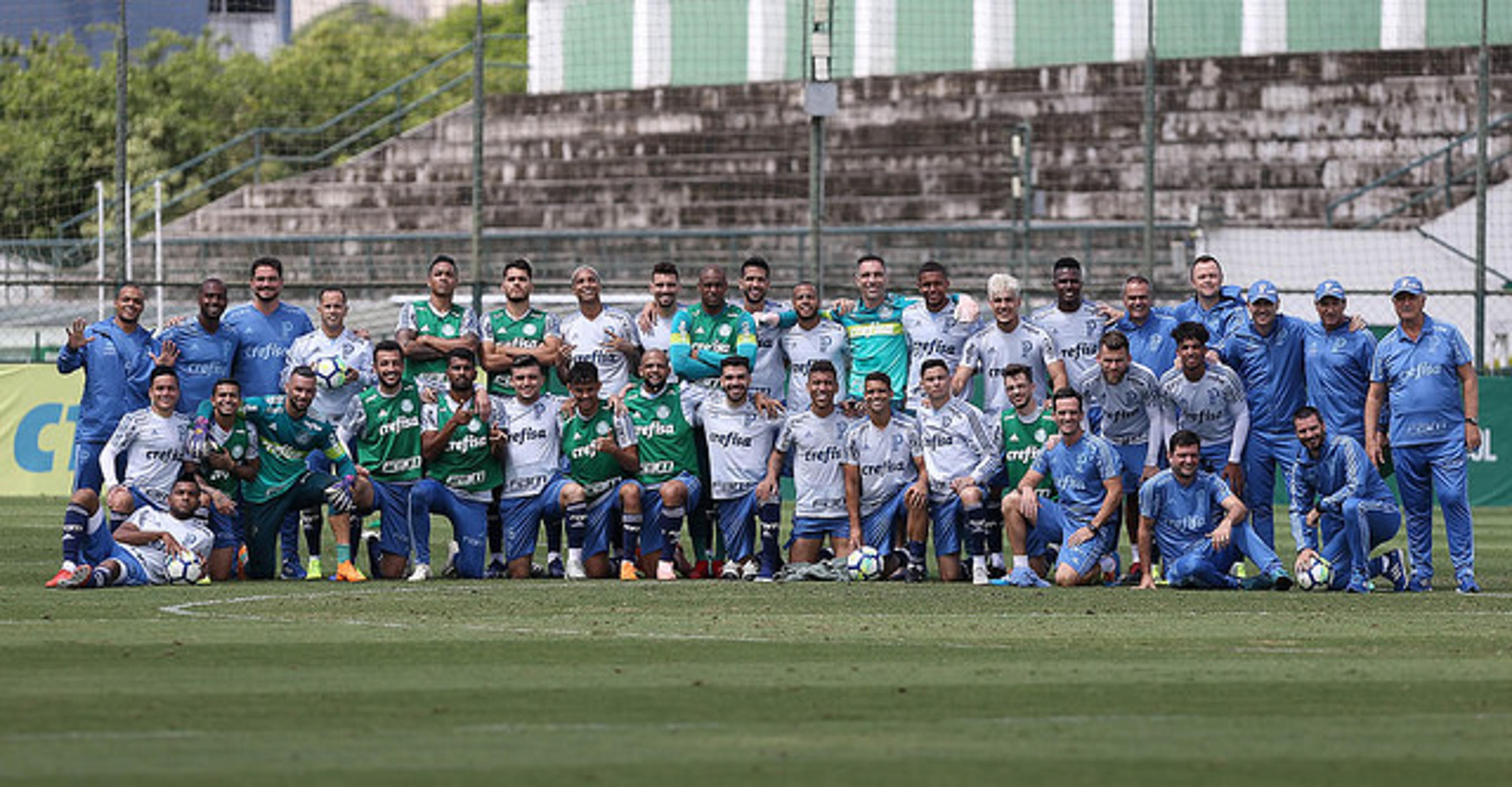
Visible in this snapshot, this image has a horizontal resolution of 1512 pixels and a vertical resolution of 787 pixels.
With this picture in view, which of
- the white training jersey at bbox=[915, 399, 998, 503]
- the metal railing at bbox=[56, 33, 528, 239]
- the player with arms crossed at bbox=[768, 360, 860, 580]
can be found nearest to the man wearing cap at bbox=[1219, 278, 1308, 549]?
the white training jersey at bbox=[915, 399, 998, 503]

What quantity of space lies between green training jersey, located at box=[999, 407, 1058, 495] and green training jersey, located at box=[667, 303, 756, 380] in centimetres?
172

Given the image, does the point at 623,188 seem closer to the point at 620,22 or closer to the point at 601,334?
the point at 620,22

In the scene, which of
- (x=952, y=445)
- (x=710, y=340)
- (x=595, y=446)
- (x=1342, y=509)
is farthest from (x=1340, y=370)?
(x=595, y=446)

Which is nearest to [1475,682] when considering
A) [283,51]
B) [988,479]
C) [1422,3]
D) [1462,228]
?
[988,479]

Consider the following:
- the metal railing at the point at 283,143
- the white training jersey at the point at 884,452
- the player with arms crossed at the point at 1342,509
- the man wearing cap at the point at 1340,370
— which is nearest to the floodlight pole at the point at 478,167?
the white training jersey at the point at 884,452

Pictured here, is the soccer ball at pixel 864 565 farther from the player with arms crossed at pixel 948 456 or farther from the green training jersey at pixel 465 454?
the green training jersey at pixel 465 454

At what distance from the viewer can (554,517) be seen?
15.5 metres

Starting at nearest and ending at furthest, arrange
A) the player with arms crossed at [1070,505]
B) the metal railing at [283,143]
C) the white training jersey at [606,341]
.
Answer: the player with arms crossed at [1070,505], the white training jersey at [606,341], the metal railing at [283,143]

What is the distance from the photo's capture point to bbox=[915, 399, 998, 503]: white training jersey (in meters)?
15.3

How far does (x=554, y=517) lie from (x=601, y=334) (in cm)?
132

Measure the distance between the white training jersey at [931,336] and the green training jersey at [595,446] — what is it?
1936 millimetres

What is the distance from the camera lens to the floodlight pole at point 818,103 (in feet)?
68.7

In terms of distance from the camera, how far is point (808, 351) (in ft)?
52.0

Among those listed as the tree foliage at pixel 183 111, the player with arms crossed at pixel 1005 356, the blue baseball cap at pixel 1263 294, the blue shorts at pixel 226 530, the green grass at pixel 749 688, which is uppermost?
the tree foliage at pixel 183 111
